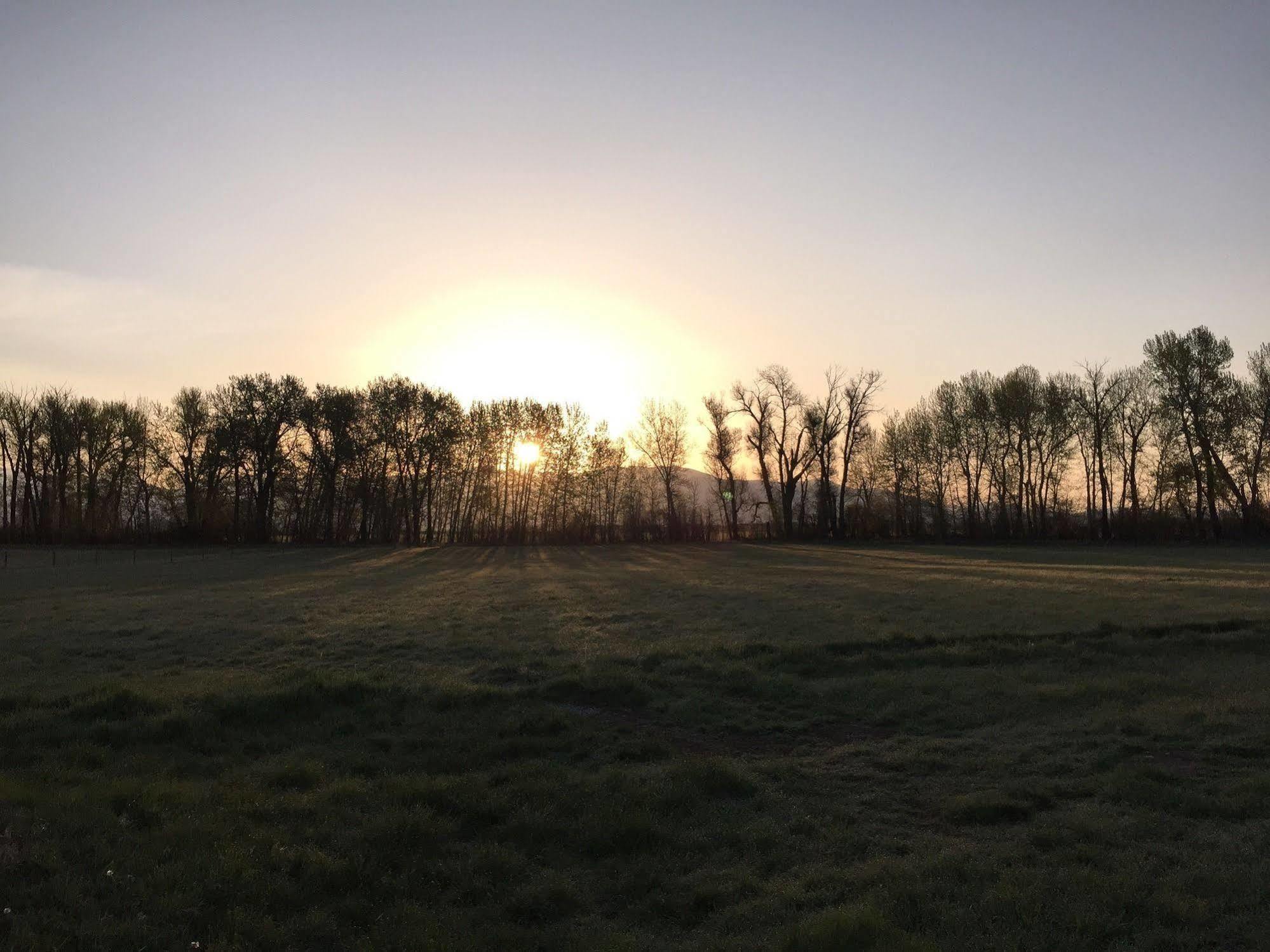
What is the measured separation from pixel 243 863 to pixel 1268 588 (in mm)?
34358

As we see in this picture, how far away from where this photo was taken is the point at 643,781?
35.6 ft

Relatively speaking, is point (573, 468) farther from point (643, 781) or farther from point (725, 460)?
point (643, 781)

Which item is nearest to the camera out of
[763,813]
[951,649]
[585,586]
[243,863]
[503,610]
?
[243,863]

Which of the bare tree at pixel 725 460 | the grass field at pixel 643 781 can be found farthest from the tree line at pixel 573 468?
the grass field at pixel 643 781

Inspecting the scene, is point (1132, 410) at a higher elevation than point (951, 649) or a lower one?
higher

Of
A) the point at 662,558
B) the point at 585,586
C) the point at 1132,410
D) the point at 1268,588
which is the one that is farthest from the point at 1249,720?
the point at 1132,410

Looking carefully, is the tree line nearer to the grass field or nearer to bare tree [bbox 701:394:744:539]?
bare tree [bbox 701:394:744:539]

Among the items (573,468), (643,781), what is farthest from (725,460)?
(643,781)

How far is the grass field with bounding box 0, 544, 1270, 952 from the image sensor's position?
714 centimetres

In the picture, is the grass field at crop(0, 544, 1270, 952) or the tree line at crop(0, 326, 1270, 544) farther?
the tree line at crop(0, 326, 1270, 544)

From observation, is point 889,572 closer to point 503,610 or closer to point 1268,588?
point 1268,588

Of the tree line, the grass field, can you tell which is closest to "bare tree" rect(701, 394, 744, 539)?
the tree line

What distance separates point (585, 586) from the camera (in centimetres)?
3625

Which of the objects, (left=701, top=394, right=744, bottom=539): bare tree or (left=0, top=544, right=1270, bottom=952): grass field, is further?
(left=701, top=394, right=744, bottom=539): bare tree
